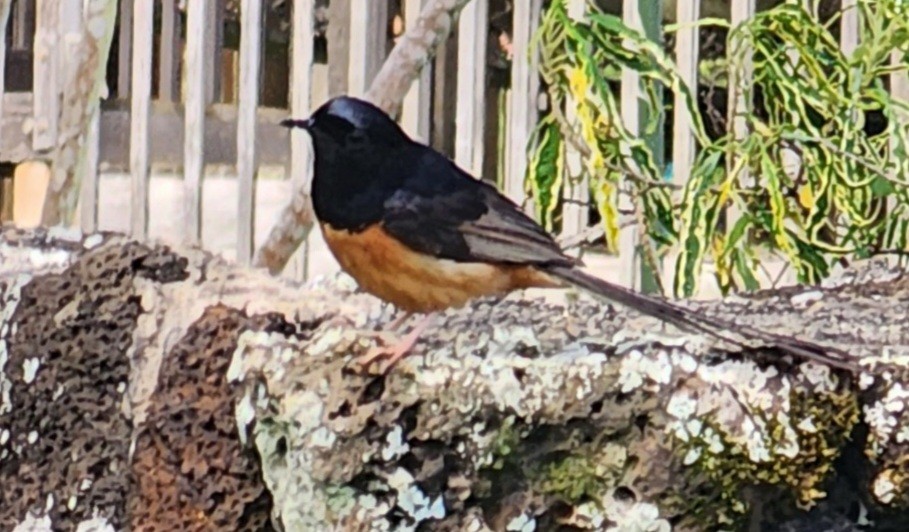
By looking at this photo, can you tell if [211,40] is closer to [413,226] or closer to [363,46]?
[363,46]

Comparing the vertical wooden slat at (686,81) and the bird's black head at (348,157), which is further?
the vertical wooden slat at (686,81)

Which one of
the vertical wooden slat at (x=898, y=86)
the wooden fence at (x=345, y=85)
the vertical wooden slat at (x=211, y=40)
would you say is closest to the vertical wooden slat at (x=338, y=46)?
the wooden fence at (x=345, y=85)

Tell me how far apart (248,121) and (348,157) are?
1835 mm

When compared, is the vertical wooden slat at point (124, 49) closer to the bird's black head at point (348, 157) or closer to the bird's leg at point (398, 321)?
the bird's black head at point (348, 157)

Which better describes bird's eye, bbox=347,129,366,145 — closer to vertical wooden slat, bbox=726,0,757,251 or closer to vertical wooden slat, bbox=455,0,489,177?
vertical wooden slat, bbox=726,0,757,251

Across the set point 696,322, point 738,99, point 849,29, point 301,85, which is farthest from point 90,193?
point 696,322

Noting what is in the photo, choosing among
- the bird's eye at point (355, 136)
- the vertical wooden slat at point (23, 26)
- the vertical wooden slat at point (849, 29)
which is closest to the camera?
the bird's eye at point (355, 136)

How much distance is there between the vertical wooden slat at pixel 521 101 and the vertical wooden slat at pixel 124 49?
1.77m

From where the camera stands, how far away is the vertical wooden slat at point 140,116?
391 cm

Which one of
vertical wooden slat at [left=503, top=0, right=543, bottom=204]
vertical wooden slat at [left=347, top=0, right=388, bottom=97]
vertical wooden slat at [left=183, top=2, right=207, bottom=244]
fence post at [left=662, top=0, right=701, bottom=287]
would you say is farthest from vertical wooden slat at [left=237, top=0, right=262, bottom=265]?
fence post at [left=662, top=0, right=701, bottom=287]

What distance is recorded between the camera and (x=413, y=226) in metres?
1.90

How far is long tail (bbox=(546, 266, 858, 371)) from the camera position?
1347mm

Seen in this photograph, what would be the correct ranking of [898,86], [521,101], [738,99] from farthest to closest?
1. [521,101]
2. [898,86]
3. [738,99]

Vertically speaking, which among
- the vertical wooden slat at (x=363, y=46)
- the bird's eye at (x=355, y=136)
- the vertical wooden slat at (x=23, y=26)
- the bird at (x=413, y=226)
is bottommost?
the bird at (x=413, y=226)
